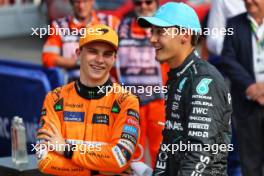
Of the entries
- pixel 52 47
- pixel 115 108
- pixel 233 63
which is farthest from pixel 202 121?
pixel 52 47

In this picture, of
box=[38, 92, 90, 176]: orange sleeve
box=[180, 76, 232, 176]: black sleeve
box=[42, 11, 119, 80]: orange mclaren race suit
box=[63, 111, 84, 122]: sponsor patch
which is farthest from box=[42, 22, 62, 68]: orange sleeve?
box=[180, 76, 232, 176]: black sleeve

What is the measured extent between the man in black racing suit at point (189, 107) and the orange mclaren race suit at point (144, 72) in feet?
8.53

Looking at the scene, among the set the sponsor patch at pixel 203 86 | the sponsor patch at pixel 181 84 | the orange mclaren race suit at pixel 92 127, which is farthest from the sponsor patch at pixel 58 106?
the sponsor patch at pixel 203 86

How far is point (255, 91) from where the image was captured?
6492 mm

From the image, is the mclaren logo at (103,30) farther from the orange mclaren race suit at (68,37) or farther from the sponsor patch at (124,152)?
the orange mclaren race suit at (68,37)

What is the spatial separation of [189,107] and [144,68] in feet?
9.75

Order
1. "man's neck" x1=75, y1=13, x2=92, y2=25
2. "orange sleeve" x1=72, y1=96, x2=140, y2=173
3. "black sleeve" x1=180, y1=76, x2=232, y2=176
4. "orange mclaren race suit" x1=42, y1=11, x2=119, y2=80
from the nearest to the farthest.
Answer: "black sleeve" x1=180, y1=76, x2=232, y2=176 → "orange sleeve" x1=72, y1=96, x2=140, y2=173 → "orange mclaren race suit" x1=42, y1=11, x2=119, y2=80 → "man's neck" x1=75, y1=13, x2=92, y2=25

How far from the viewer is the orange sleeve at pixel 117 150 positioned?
171 inches

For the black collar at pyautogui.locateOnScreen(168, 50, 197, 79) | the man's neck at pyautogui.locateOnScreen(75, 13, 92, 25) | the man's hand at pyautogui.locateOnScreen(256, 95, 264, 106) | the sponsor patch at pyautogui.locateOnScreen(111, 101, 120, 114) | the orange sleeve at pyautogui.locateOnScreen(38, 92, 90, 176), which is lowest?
the orange sleeve at pyautogui.locateOnScreen(38, 92, 90, 176)

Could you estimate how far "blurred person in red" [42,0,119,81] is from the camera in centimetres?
705

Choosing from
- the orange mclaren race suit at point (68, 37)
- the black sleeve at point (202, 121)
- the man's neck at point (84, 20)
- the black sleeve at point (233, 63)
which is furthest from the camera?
the man's neck at point (84, 20)

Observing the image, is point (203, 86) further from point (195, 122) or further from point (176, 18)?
point (176, 18)

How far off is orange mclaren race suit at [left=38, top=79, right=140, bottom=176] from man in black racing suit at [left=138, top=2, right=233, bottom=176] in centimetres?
27

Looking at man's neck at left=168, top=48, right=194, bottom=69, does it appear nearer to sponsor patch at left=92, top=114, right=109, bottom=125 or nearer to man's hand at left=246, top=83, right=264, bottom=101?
sponsor patch at left=92, top=114, right=109, bottom=125
